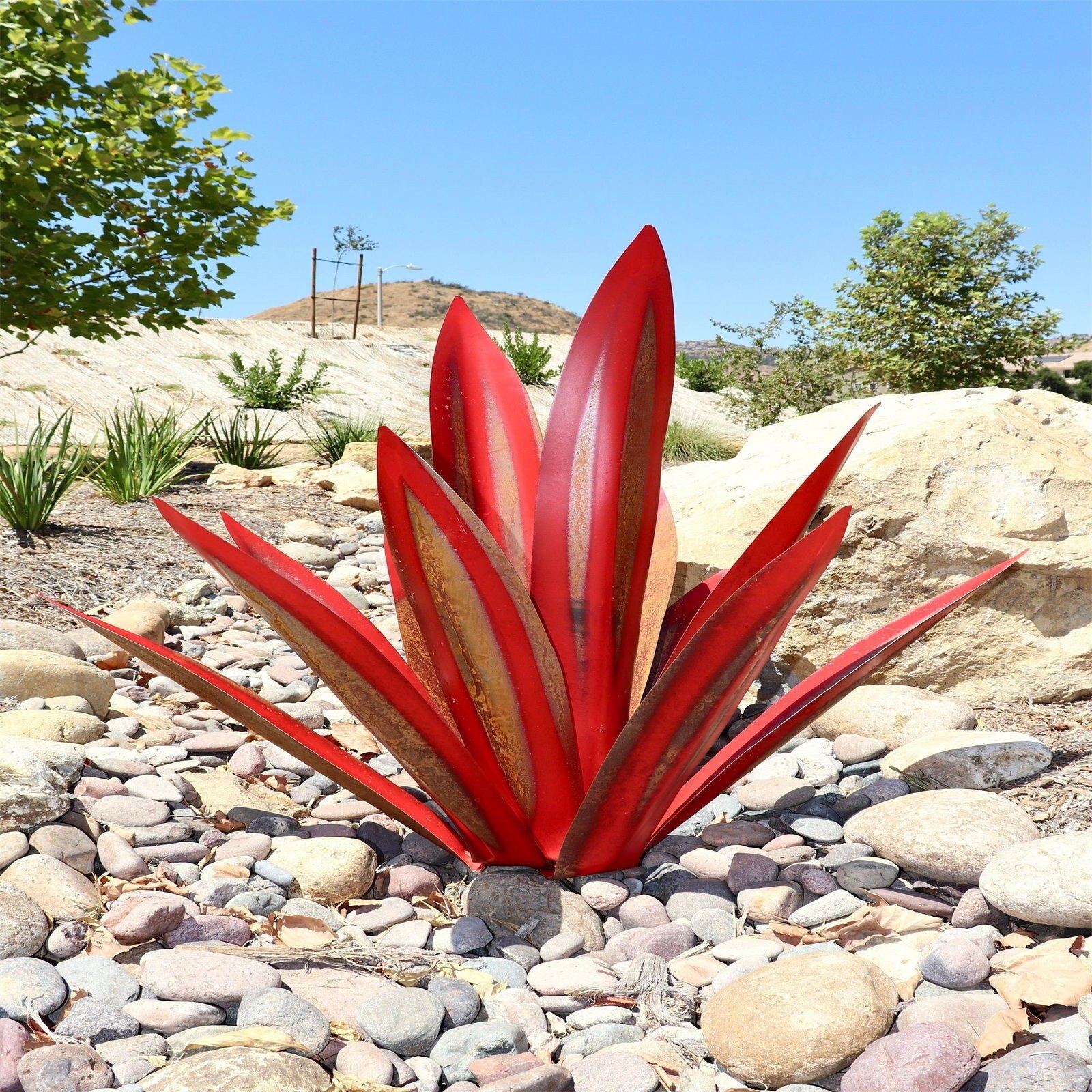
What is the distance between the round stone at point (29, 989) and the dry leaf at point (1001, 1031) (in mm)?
1522

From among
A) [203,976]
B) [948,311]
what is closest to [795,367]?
[948,311]

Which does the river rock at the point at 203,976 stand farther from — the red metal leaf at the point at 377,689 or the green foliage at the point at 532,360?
the green foliage at the point at 532,360

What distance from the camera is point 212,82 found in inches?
267

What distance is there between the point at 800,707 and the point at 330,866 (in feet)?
3.60

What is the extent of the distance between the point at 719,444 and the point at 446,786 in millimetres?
11379

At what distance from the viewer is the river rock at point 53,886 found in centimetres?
199

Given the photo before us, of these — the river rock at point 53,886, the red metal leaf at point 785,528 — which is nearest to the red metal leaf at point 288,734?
the river rock at point 53,886

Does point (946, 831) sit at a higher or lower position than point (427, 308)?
lower

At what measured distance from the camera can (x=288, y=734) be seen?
7.10ft

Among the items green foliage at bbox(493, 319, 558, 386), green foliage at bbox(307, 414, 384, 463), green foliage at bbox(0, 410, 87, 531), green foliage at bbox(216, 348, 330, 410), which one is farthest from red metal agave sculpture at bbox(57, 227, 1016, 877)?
green foliage at bbox(493, 319, 558, 386)

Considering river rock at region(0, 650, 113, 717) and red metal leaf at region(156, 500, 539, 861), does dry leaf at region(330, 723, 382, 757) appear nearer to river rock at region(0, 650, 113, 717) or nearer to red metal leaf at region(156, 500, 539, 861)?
river rock at region(0, 650, 113, 717)

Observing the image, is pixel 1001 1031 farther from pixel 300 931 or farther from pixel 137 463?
pixel 137 463

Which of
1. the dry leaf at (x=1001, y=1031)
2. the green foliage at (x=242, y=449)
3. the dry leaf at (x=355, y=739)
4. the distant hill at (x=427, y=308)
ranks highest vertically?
the distant hill at (x=427, y=308)

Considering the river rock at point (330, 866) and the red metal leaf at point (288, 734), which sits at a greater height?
the red metal leaf at point (288, 734)
